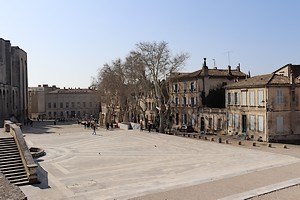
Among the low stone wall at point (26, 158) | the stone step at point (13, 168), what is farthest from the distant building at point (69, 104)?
the stone step at point (13, 168)

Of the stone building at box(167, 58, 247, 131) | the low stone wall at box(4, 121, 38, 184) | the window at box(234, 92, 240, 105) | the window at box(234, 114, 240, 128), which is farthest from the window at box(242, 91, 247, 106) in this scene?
the low stone wall at box(4, 121, 38, 184)

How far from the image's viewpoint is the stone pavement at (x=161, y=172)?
675 inches

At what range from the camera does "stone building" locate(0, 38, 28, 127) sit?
6656cm

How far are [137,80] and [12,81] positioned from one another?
111ft

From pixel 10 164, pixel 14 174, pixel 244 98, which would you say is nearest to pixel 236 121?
pixel 244 98

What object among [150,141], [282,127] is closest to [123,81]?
[150,141]

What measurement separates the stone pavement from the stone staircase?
117 cm

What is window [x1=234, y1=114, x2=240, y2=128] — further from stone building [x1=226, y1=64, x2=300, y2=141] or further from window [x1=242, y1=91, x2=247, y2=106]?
stone building [x1=226, y1=64, x2=300, y2=141]

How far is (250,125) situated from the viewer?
40.8 metres

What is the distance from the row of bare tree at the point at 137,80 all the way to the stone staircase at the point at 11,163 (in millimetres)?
28805

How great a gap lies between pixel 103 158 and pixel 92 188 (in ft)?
28.2

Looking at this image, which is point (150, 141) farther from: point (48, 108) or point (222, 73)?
point (48, 108)

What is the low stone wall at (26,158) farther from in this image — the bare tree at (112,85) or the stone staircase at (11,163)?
the bare tree at (112,85)

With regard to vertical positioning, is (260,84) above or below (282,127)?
above
